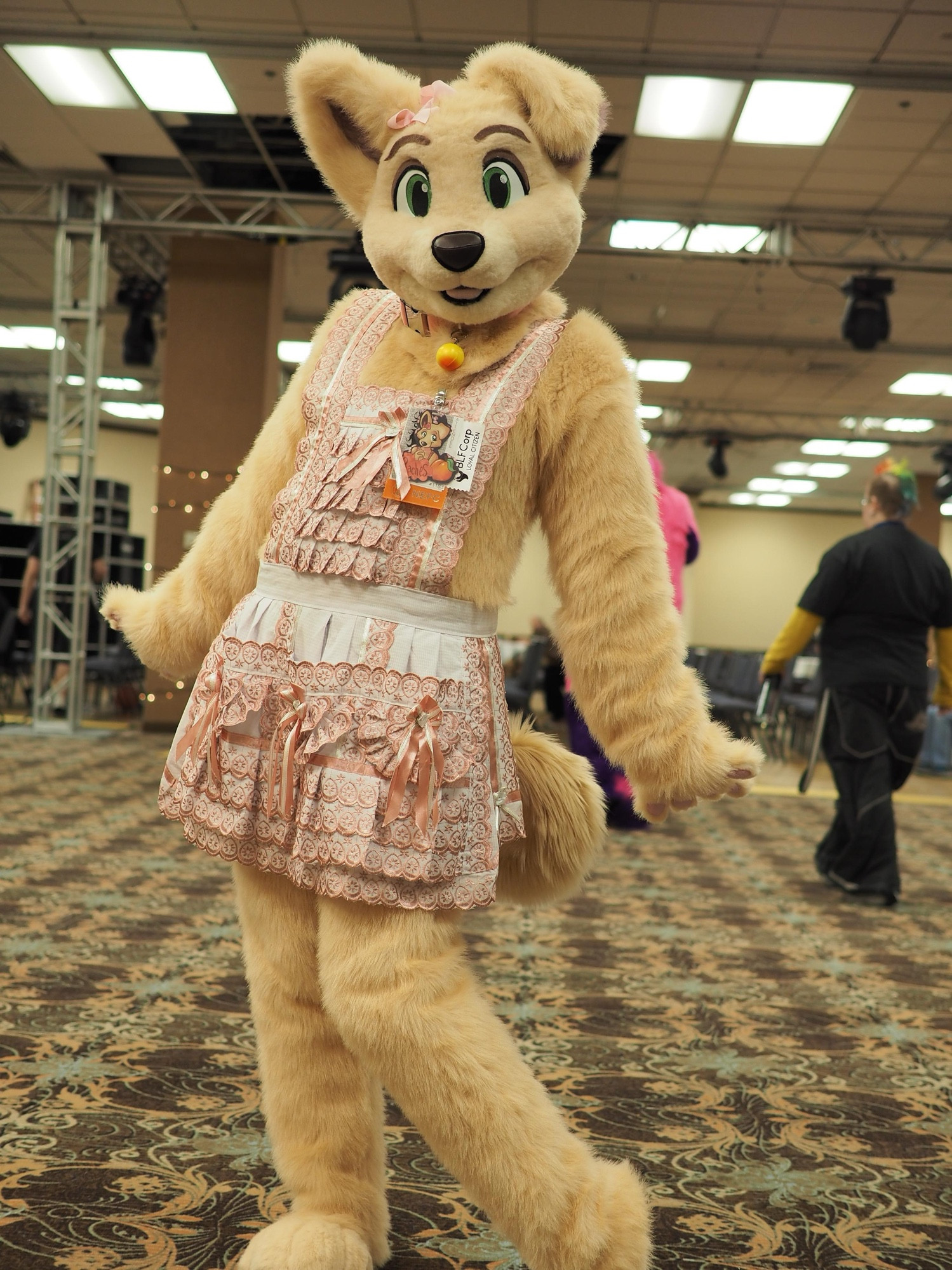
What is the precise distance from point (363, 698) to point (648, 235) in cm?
862

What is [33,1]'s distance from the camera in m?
6.27

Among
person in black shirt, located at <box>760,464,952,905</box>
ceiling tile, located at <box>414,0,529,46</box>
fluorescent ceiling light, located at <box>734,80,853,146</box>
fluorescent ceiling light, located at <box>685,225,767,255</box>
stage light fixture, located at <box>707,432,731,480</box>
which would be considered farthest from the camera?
stage light fixture, located at <box>707,432,731,480</box>

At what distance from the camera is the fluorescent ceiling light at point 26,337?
44.0ft

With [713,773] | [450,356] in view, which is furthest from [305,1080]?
[450,356]

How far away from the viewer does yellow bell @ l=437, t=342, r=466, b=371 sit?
143 cm

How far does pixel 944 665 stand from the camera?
430cm

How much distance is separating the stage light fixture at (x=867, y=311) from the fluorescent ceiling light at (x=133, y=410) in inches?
427

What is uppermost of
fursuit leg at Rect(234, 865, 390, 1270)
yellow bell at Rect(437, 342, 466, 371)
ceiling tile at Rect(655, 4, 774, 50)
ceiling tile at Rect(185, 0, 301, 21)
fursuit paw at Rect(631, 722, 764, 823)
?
ceiling tile at Rect(185, 0, 301, 21)

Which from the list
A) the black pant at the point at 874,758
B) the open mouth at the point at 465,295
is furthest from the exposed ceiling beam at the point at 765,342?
the open mouth at the point at 465,295

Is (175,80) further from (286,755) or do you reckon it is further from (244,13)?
(286,755)

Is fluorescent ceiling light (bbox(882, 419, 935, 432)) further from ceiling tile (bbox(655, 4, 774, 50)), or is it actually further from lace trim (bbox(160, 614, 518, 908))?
lace trim (bbox(160, 614, 518, 908))

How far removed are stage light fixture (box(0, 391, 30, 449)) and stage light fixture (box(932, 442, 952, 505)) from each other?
12750 millimetres

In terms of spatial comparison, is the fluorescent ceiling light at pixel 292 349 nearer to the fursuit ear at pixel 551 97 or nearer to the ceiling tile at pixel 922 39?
the ceiling tile at pixel 922 39

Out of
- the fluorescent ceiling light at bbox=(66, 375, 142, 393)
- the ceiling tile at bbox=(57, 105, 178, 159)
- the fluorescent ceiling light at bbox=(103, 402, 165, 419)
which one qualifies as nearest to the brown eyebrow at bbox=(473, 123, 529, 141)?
the ceiling tile at bbox=(57, 105, 178, 159)
